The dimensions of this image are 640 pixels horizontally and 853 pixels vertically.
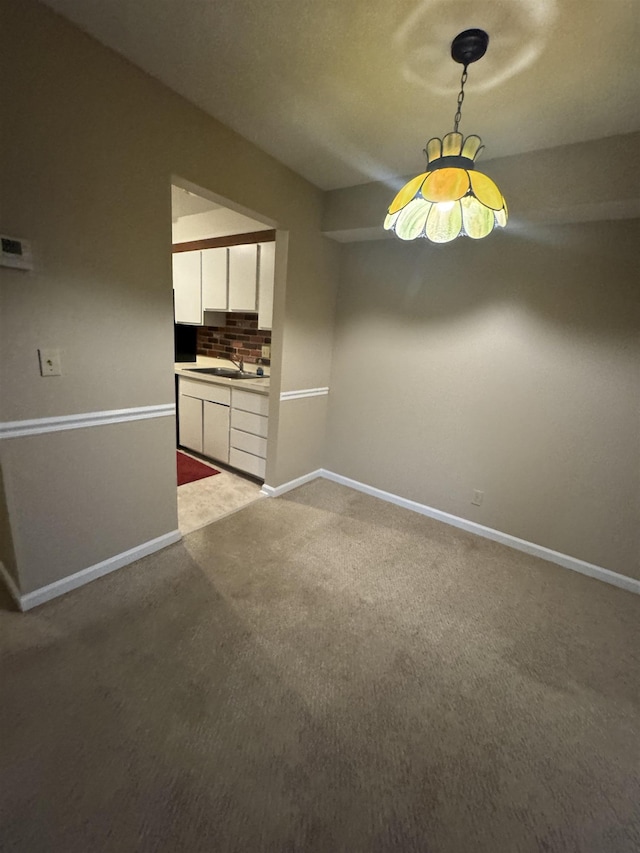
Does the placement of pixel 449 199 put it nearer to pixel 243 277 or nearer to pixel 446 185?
pixel 446 185

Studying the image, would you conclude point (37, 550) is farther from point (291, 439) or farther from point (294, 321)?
point (294, 321)

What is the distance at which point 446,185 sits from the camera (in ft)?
4.08

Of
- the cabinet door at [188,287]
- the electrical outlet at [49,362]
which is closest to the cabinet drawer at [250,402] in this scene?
the cabinet door at [188,287]

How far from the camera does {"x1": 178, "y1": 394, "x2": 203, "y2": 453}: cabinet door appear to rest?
379 centimetres

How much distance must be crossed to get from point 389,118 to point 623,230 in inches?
58.3

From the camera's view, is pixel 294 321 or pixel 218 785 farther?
pixel 294 321

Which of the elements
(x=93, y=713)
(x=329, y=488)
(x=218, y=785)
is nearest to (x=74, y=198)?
(x=93, y=713)

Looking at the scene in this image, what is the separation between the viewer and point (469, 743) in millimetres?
1387

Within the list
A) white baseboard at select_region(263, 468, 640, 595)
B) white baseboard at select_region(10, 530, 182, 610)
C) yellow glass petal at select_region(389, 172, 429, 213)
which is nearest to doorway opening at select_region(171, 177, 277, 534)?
white baseboard at select_region(10, 530, 182, 610)

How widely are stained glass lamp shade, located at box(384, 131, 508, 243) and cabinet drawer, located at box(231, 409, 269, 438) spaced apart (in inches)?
81.4

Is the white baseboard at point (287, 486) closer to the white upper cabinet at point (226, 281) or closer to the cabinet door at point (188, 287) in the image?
the white upper cabinet at point (226, 281)

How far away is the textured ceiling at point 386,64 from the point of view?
1273 mm

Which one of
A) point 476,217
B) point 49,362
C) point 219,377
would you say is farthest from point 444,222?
point 219,377

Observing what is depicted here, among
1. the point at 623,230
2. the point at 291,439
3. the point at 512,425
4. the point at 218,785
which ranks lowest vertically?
the point at 218,785
